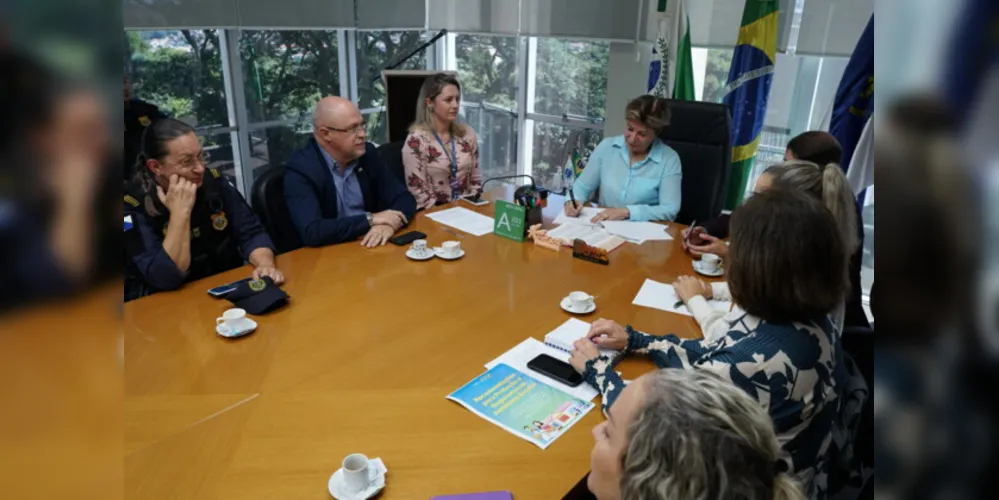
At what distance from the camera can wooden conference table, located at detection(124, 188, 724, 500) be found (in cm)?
117

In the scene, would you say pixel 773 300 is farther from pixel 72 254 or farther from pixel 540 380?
pixel 72 254

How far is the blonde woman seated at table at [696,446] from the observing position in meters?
0.81

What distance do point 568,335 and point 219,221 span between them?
1.31 metres

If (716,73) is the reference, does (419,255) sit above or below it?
below

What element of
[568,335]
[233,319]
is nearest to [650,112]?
[568,335]

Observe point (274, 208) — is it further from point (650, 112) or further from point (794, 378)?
point (794, 378)

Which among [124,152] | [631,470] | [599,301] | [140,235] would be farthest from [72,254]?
[140,235]

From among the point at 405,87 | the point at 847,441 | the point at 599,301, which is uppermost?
the point at 405,87

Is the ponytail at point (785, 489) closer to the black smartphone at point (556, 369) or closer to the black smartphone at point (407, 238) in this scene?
the black smartphone at point (556, 369)

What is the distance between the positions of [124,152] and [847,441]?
1.59m

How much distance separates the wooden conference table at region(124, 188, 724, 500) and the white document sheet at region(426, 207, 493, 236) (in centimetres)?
25

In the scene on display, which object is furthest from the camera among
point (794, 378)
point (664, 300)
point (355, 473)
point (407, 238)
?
point (407, 238)

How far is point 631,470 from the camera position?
88 centimetres

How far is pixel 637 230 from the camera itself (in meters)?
2.51
